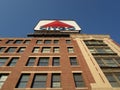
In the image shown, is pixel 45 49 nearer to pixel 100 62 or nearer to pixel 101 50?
pixel 101 50

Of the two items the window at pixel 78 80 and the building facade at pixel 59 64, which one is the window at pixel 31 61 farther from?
the window at pixel 78 80

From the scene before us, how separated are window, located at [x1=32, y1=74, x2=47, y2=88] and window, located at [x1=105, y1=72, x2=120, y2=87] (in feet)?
26.3

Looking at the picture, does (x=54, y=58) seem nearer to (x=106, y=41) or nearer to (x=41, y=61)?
(x=41, y=61)

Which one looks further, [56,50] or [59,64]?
[56,50]

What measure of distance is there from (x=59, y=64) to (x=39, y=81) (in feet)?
16.8

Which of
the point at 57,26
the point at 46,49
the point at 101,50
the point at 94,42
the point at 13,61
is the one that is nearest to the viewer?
the point at 13,61

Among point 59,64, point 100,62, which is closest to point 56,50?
point 59,64

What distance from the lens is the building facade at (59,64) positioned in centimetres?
2008

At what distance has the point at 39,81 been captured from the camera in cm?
2116

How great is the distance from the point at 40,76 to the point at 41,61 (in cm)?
473

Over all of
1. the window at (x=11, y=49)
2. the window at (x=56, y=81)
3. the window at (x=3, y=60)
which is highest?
the window at (x=11, y=49)

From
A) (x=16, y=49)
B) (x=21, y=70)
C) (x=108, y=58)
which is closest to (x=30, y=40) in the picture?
(x=16, y=49)

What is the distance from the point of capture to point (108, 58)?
2811 cm

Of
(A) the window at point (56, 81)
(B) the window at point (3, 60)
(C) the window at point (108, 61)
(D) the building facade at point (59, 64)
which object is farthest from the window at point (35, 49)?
(C) the window at point (108, 61)
